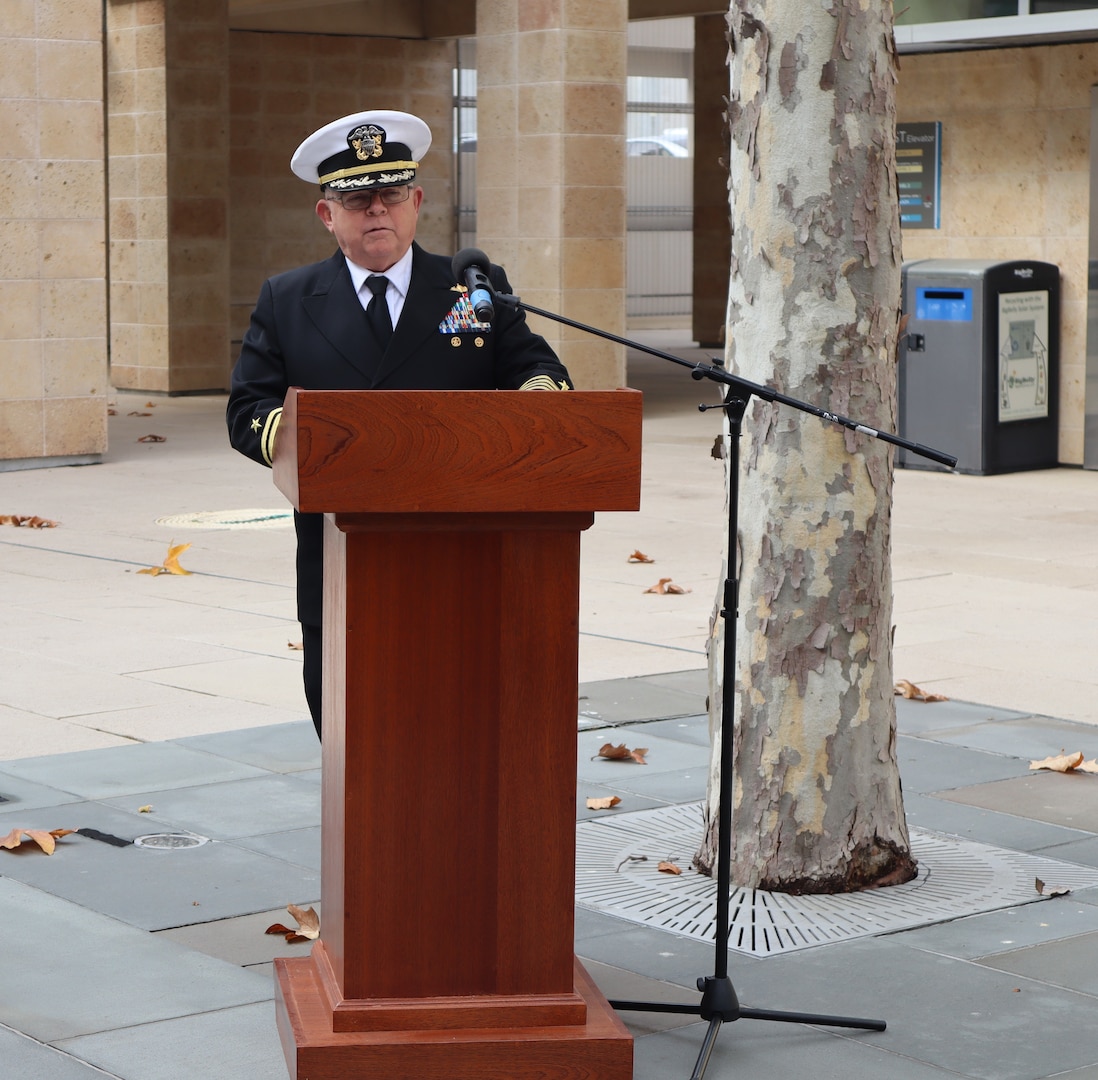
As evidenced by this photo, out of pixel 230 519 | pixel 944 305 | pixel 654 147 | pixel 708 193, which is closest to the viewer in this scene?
pixel 230 519

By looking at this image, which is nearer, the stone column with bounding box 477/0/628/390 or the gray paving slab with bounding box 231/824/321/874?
the gray paving slab with bounding box 231/824/321/874

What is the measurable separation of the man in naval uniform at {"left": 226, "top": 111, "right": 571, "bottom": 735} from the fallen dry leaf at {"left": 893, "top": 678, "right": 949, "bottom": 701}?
128 inches

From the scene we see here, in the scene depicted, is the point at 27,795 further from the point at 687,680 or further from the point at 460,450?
the point at 460,450

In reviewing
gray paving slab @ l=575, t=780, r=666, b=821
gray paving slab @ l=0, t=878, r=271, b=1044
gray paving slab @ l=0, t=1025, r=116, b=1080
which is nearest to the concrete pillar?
gray paving slab @ l=575, t=780, r=666, b=821

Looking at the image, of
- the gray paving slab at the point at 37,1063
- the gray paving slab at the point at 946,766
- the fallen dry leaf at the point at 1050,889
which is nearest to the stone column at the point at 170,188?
the gray paving slab at the point at 946,766

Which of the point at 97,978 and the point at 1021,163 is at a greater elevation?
the point at 1021,163

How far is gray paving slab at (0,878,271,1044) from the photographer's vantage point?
3.91 metres

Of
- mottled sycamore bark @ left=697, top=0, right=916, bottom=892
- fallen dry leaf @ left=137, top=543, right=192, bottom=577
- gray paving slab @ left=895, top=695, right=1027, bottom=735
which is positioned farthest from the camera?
fallen dry leaf @ left=137, top=543, right=192, bottom=577

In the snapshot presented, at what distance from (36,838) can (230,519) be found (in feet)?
22.0

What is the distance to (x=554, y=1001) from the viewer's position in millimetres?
3529

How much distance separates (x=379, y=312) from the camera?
4188 mm

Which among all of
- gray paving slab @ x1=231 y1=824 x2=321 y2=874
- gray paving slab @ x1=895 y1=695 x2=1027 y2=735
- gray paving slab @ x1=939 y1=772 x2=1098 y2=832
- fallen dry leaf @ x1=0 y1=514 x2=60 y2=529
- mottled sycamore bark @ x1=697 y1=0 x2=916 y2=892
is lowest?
gray paving slab @ x1=939 y1=772 x2=1098 y2=832

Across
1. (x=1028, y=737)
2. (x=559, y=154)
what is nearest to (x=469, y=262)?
(x=1028, y=737)

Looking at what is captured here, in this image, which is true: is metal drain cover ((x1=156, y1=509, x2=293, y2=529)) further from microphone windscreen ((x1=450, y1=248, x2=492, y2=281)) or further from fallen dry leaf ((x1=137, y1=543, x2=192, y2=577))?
microphone windscreen ((x1=450, y1=248, x2=492, y2=281))
